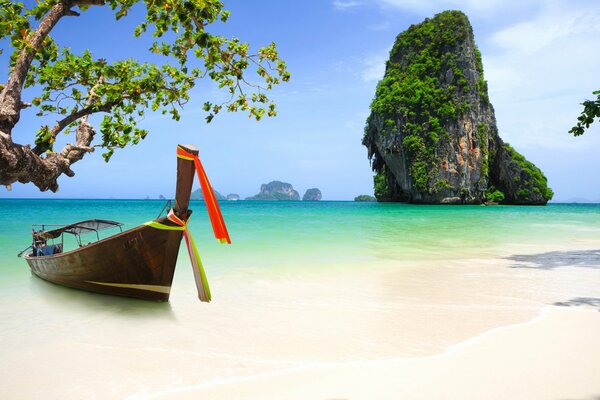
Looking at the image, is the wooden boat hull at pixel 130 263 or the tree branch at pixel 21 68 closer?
the tree branch at pixel 21 68

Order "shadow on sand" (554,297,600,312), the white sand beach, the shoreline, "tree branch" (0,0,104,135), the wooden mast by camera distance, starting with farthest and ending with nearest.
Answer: "shadow on sand" (554,297,600,312) → the wooden mast → the white sand beach → the shoreline → "tree branch" (0,0,104,135)

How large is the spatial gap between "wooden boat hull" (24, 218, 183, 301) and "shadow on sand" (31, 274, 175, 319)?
10cm

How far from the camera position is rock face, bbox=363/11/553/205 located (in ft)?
148

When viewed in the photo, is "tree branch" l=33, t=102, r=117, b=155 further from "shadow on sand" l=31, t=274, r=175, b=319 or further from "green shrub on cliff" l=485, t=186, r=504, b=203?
"green shrub on cliff" l=485, t=186, r=504, b=203

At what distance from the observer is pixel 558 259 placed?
9.21m

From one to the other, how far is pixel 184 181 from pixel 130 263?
5.52 feet

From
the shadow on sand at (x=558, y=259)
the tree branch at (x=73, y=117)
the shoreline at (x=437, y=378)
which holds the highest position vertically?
the tree branch at (x=73, y=117)

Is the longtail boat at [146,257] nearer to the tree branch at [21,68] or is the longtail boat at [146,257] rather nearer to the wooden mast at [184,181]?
the wooden mast at [184,181]

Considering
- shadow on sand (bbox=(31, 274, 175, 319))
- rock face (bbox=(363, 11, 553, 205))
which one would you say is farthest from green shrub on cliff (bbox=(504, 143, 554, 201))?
shadow on sand (bbox=(31, 274, 175, 319))

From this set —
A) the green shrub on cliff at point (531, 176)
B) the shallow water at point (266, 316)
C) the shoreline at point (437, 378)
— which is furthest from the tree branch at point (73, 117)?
the green shrub on cliff at point (531, 176)

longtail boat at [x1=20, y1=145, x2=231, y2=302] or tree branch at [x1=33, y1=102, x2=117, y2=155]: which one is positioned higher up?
tree branch at [x1=33, y1=102, x2=117, y2=155]

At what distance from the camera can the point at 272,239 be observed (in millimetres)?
14844

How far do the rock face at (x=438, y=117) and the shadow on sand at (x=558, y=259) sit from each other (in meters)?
36.1

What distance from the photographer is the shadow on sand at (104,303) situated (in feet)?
18.2
